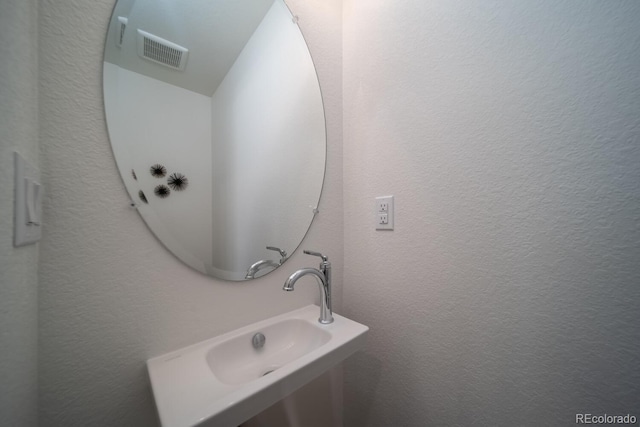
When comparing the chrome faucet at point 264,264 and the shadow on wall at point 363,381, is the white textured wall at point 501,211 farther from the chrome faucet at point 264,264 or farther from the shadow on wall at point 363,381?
the chrome faucet at point 264,264

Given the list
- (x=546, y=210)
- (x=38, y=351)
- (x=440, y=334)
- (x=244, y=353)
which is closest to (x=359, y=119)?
(x=546, y=210)

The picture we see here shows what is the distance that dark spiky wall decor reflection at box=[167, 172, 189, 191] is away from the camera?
61 centimetres

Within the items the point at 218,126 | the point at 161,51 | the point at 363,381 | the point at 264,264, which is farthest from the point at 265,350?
the point at 161,51

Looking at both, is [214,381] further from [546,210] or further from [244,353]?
[546,210]

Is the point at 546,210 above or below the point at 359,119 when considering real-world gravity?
below

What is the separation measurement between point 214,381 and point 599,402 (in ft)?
2.88

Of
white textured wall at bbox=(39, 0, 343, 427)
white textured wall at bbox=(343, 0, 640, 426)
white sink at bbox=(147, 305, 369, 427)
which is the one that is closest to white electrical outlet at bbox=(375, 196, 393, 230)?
white textured wall at bbox=(343, 0, 640, 426)

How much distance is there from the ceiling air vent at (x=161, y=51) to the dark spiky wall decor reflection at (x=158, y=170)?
0.31 m

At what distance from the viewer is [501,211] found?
0.57 m

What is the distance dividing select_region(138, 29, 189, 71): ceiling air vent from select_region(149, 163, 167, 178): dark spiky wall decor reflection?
31cm

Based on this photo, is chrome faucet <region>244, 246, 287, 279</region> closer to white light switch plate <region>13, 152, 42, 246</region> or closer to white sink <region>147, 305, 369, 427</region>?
white sink <region>147, 305, 369, 427</region>

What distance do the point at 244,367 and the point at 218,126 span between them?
0.80m

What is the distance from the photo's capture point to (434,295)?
69 cm

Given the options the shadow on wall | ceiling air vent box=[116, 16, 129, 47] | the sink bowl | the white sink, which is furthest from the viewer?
the shadow on wall
